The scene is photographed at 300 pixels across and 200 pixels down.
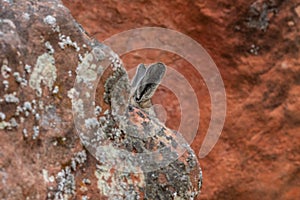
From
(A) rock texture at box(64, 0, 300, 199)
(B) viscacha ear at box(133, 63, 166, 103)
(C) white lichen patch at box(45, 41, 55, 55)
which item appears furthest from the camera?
(A) rock texture at box(64, 0, 300, 199)

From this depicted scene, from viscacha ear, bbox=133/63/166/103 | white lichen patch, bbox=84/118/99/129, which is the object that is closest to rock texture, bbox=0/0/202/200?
white lichen patch, bbox=84/118/99/129

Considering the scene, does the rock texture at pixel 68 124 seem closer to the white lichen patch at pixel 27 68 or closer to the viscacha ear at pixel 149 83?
the white lichen patch at pixel 27 68

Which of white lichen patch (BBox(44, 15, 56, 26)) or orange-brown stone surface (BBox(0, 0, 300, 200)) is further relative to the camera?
orange-brown stone surface (BBox(0, 0, 300, 200))

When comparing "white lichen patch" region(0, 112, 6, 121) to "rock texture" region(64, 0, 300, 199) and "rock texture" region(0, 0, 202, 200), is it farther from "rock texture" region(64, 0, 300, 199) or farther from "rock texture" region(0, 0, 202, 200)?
"rock texture" region(64, 0, 300, 199)

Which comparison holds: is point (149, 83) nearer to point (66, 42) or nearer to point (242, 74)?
point (66, 42)

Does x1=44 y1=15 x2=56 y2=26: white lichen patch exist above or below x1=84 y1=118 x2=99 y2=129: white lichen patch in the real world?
above

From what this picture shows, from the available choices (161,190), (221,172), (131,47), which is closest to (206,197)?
(221,172)
